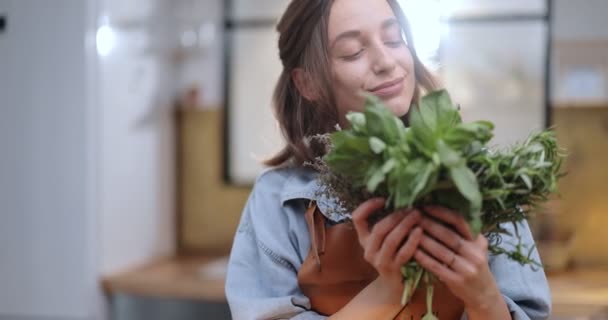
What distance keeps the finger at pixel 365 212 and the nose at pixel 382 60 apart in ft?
0.65

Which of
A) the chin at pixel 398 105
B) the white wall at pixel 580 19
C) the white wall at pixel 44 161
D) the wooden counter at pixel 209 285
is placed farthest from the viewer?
the white wall at pixel 580 19

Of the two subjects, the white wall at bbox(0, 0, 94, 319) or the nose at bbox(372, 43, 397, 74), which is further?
the white wall at bbox(0, 0, 94, 319)

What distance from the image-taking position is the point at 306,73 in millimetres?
940

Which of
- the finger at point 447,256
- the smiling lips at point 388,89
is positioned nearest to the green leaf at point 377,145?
the finger at point 447,256

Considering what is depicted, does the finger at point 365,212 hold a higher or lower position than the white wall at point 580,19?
lower

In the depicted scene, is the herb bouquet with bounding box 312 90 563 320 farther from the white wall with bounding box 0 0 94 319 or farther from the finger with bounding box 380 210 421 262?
the white wall with bounding box 0 0 94 319

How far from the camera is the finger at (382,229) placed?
2.34ft

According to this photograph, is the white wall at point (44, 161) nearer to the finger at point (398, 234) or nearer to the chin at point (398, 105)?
the chin at point (398, 105)

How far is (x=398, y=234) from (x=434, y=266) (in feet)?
0.15

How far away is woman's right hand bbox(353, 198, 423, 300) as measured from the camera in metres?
0.71

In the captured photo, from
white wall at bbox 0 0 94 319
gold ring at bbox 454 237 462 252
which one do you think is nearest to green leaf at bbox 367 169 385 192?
gold ring at bbox 454 237 462 252

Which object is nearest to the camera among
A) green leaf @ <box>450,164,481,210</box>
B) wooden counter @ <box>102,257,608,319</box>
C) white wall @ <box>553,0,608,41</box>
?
green leaf @ <box>450,164,481,210</box>

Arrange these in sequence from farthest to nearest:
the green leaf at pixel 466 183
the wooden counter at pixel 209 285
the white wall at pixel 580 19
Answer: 1. the white wall at pixel 580 19
2. the wooden counter at pixel 209 285
3. the green leaf at pixel 466 183

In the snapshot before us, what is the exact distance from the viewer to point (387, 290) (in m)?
0.82
